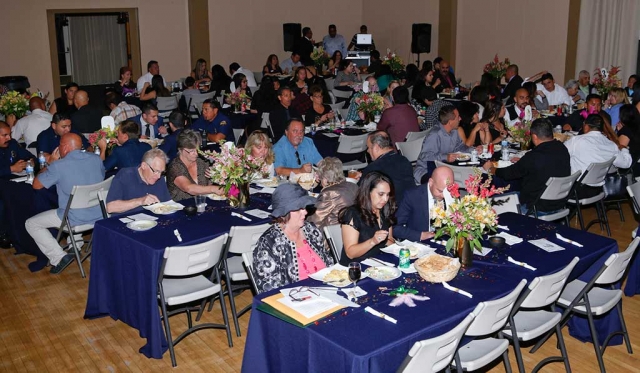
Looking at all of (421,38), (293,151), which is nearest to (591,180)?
(293,151)

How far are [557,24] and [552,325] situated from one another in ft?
39.4

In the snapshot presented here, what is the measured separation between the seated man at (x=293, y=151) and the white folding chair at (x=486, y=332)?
3.37 m

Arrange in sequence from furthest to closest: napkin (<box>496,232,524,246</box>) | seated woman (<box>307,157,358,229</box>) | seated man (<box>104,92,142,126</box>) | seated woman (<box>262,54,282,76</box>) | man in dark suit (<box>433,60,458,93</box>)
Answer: seated woman (<box>262,54,282,76</box>)
man in dark suit (<box>433,60,458,93</box>)
seated man (<box>104,92,142,126</box>)
seated woman (<box>307,157,358,229</box>)
napkin (<box>496,232,524,246</box>)

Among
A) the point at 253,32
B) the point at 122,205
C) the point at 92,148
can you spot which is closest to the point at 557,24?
the point at 253,32

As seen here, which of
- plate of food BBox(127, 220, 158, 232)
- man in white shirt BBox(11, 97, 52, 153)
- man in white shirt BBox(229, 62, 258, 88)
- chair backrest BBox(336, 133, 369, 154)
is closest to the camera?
plate of food BBox(127, 220, 158, 232)

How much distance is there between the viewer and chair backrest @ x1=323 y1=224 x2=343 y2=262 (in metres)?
5.02

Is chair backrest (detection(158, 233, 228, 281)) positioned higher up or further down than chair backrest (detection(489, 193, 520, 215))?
further down

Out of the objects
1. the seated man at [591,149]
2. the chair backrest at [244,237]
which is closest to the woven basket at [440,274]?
the chair backrest at [244,237]

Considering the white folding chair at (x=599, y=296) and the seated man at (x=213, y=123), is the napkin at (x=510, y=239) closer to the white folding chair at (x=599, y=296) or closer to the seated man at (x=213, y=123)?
the white folding chair at (x=599, y=296)

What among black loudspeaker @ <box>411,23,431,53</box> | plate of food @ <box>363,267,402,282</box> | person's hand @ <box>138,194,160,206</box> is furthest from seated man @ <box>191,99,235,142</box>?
black loudspeaker @ <box>411,23,431,53</box>

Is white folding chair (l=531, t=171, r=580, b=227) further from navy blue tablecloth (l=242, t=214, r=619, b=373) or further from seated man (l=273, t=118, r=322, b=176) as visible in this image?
seated man (l=273, t=118, r=322, b=176)

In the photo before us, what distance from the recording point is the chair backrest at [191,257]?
15.8 ft

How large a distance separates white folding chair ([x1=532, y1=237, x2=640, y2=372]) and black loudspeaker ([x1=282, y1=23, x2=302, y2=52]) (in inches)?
563

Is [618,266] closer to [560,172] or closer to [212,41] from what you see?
[560,172]
